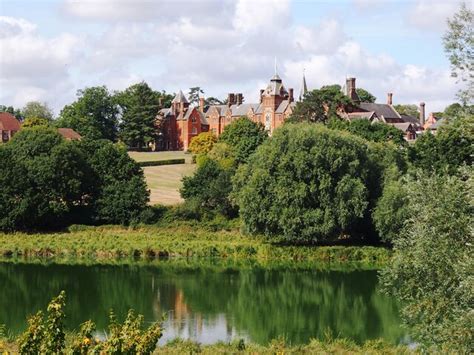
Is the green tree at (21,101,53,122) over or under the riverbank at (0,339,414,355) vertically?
over

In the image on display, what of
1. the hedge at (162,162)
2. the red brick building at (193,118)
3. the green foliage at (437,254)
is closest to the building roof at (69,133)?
the hedge at (162,162)

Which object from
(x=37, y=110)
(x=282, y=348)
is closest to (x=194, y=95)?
(x=37, y=110)

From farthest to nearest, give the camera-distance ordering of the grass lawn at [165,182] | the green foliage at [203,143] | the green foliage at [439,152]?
the green foliage at [203,143], the grass lawn at [165,182], the green foliage at [439,152]

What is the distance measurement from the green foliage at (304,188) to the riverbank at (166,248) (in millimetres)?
1033

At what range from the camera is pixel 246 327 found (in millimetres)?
26000

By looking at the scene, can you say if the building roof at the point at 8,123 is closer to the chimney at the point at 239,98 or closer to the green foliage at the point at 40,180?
the chimney at the point at 239,98

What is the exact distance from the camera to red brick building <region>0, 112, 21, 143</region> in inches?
3706

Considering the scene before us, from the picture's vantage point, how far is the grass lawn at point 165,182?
191 ft

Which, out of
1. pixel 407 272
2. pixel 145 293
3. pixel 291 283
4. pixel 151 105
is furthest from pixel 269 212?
pixel 151 105

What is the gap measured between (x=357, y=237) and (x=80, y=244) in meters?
15.5

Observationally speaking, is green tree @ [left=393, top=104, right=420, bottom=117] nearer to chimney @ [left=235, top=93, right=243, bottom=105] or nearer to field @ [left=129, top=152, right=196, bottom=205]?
chimney @ [left=235, top=93, right=243, bottom=105]

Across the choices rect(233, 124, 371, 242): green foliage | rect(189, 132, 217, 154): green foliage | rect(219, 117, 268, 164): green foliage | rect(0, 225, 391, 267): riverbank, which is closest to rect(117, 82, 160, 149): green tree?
rect(189, 132, 217, 154): green foliage

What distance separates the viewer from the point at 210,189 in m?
49.8

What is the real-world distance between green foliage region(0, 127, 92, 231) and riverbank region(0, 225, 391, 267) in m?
1.49
